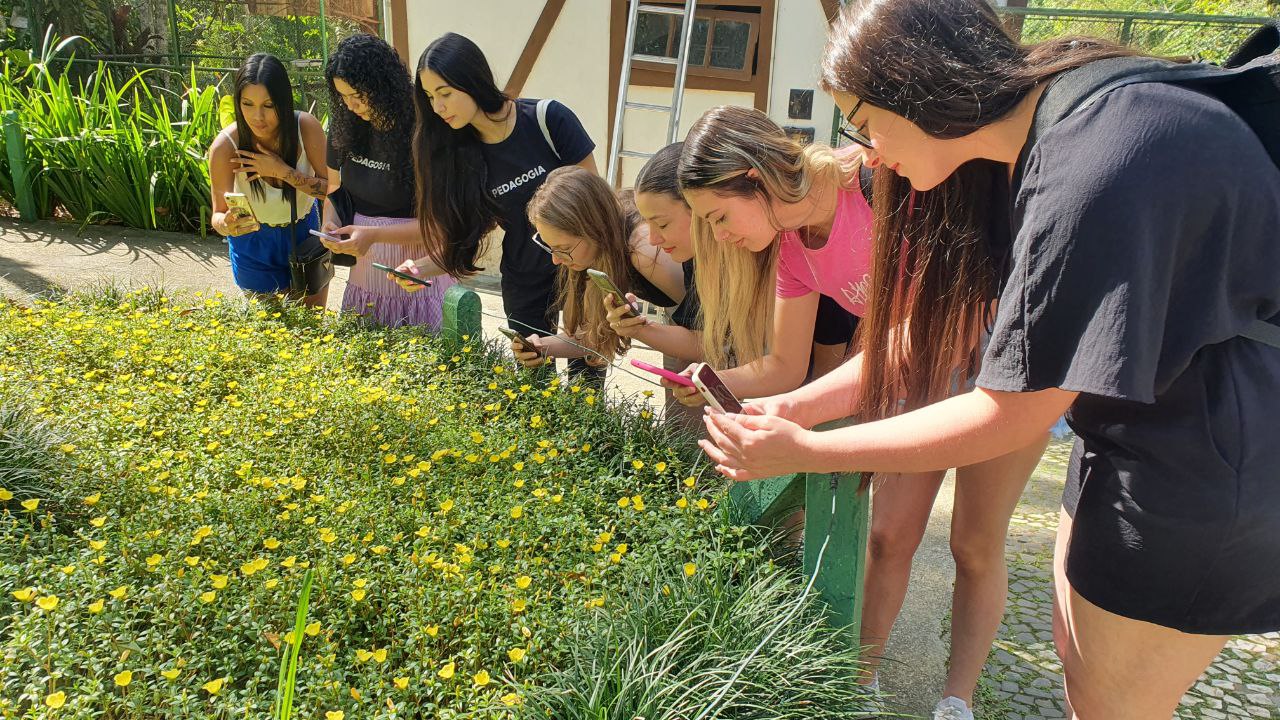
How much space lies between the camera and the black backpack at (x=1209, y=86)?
1.00 m

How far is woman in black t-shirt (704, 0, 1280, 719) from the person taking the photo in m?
0.93

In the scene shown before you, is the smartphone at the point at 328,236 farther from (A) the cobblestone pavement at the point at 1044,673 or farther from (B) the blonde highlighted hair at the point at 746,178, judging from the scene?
(A) the cobblestone pavement at the point at 1044,673

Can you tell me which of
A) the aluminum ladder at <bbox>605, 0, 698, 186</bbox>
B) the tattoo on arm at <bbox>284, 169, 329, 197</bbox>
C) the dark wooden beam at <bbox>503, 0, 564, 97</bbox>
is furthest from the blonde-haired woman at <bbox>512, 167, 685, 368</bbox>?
the dark wooden beam at <bbox>503, 0, 564, 97</bbox>

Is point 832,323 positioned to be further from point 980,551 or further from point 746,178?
point 980,551

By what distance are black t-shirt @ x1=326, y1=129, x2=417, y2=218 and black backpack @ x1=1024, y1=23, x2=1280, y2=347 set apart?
2.71 metres

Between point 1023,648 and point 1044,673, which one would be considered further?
point 1023,648

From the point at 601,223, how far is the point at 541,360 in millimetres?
472

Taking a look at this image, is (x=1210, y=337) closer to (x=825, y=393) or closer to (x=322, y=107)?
(x=825, y=393)

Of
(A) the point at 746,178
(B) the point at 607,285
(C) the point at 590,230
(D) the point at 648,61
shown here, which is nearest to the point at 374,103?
(C) the point at 590,230

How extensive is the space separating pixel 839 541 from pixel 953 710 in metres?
0.71

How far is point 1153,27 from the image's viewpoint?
687 cm

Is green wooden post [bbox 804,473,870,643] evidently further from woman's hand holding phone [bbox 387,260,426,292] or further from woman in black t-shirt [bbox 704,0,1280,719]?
woman's hand holding phone [bbox 387,260,426,292]

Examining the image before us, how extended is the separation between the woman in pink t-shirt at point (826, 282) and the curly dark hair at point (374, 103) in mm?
1616

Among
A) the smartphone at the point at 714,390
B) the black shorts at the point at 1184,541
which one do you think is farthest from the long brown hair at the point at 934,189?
the black shorts at the point at 1184,541
